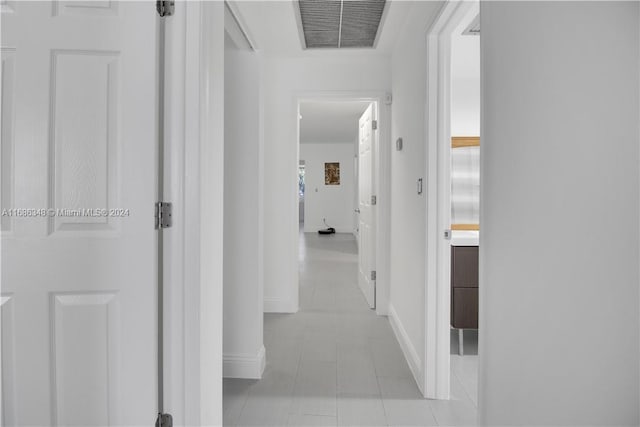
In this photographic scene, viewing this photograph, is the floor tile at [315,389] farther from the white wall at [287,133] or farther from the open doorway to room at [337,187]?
the open doorway to room at [337,187]

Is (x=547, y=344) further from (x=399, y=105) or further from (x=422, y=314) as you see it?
(x=399, y=105)

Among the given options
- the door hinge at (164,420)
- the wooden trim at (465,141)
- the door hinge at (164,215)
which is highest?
the wooden trim at (465,141)

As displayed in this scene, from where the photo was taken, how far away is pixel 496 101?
1191 mm

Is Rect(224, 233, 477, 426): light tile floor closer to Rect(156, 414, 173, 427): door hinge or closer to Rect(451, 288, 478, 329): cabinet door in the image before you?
Rect(451, 288, 478, 329): cabinet door

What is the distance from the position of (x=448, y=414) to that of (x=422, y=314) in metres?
0.53

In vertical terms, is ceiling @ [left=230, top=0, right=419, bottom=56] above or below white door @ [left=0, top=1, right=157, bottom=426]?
above

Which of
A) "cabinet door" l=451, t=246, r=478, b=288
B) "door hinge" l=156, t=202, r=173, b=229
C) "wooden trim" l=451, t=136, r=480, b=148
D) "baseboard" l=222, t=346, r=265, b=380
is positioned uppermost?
"wooden trim" l=451, t=136, r=480, b=148

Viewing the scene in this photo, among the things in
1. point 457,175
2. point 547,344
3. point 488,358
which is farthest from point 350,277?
point 547,344

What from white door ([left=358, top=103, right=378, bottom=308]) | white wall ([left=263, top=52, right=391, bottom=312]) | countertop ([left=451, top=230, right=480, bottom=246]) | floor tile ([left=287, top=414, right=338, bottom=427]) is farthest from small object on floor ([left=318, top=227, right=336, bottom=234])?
floor tile ([left=287, top=414, right=338, bottom=427])

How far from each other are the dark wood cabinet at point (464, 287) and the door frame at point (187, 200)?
71.4 inches

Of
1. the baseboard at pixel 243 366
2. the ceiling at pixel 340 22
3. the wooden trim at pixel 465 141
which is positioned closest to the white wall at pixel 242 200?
the baseboard at pixel 243 366

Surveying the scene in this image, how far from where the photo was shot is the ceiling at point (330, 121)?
229 inches

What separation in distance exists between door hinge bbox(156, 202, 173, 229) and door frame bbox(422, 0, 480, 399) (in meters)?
1.40

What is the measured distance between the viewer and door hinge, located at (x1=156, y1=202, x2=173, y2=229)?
1.32 m
